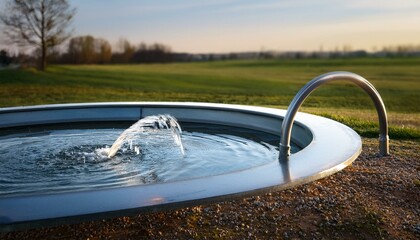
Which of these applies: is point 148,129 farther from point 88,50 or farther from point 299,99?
point 88,50

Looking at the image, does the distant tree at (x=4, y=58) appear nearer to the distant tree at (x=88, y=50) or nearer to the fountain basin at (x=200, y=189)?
the distant tree at (x=88, y=50)

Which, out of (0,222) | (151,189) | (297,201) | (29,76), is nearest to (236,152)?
(297,201)

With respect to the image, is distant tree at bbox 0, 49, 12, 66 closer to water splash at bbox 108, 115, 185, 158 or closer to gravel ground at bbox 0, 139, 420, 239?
water splash at bbox 108, 115, 185, 158

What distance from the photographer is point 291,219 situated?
361 cm

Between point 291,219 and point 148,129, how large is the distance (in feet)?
12.8

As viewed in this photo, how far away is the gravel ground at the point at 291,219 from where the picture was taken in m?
3.35

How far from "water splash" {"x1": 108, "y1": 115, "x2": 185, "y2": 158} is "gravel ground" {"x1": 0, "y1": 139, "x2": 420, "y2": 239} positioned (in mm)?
1915

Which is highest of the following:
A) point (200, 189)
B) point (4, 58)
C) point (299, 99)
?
point (4, 58)

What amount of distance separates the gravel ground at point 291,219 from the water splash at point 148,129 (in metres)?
1.91

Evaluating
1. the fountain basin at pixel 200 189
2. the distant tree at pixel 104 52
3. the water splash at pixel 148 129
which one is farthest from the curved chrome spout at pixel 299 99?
the distant tree at pixel 104 52

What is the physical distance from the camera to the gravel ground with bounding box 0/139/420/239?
335 centimetres

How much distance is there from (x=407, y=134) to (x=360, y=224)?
15.7ft

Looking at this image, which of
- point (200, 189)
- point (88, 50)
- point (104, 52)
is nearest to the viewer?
point (200, 189)

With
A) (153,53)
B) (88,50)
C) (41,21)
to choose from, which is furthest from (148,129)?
(153,53)
